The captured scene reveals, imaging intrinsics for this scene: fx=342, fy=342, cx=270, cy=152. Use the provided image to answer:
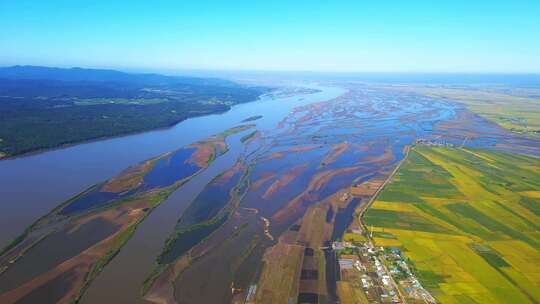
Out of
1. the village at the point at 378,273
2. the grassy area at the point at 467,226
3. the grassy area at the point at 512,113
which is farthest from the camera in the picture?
the grassy area at the point at 512,113

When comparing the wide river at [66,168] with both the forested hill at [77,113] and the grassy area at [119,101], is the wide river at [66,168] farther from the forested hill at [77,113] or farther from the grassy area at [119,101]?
the grassy area at [119,101]

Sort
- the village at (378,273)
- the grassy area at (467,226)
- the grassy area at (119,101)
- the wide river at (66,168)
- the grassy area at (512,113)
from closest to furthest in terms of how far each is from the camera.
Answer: the village at (378,273), the grassy area at (467,226), the wide river at (66,168), the grassy area at (512,113), the grassy area at (119,101)

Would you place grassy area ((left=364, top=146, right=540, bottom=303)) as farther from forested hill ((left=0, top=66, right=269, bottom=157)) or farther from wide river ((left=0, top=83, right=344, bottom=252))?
forested hill ((left=0, top=66, right=269, bottom=157))

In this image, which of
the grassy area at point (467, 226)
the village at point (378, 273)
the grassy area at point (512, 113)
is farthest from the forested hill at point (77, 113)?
the grassy area at point (512, 113)

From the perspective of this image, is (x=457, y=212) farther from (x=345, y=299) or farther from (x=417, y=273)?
(x=345, y=299)

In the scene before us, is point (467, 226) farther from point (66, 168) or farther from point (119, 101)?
point (119, 101)

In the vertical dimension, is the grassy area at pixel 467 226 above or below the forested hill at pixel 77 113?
below

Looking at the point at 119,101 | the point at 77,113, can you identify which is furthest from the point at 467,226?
the point at 119,101
